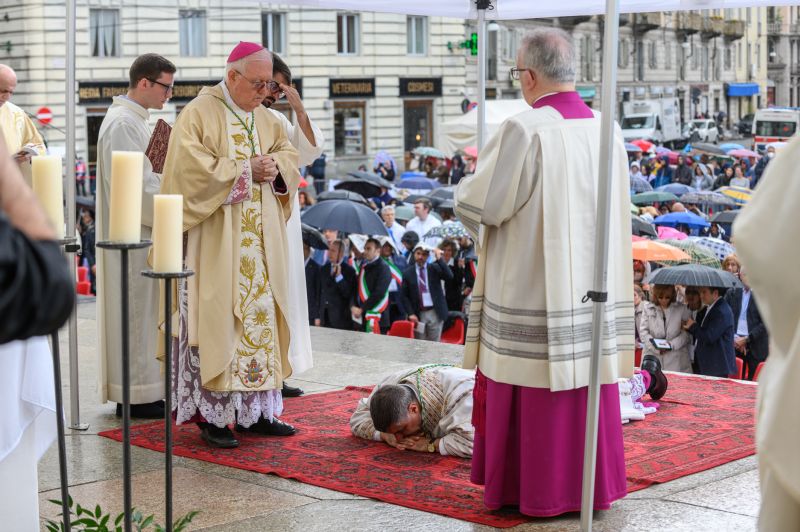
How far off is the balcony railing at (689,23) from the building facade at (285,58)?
25111 mm

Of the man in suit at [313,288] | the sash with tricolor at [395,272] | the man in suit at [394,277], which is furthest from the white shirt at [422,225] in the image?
the man in suit at [313,288]

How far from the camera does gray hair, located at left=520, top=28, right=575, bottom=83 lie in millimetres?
4746

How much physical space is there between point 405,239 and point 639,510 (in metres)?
8.16

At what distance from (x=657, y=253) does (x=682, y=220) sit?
4899 mm

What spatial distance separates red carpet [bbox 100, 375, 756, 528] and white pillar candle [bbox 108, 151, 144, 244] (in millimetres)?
2204

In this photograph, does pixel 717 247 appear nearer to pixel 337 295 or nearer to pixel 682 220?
pixel 337 295

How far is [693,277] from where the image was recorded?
8.86m

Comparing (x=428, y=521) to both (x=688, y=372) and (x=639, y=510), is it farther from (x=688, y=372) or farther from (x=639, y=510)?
(x=688, y=372)

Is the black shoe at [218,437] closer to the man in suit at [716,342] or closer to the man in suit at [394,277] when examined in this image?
the man in suit at [716,342]

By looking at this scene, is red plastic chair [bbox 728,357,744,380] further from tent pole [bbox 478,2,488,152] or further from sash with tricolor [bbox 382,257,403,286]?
sash with tricolor [bbox 382,257,403,286]

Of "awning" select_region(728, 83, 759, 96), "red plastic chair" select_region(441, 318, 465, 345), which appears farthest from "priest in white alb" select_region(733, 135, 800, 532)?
"awning" select_region(728, 83, 759, 96)

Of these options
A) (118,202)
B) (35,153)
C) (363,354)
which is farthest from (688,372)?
(118,202)

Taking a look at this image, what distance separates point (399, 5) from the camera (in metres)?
7.32

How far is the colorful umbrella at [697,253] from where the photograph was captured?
10.4 metres
